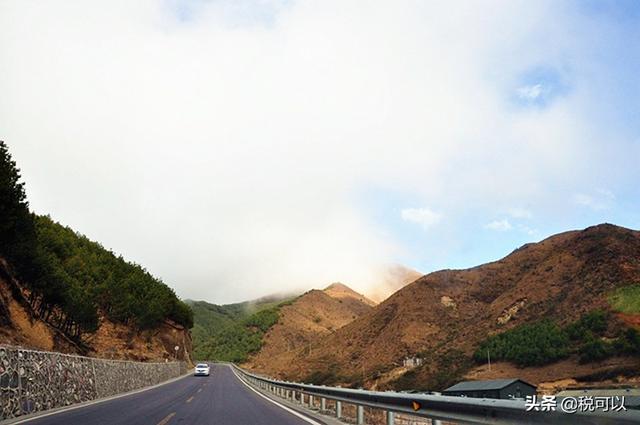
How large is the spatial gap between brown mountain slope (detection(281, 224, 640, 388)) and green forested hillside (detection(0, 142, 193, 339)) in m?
30.3

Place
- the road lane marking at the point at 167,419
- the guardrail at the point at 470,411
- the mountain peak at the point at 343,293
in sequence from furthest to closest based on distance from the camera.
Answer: the mountain peak at the point at 343,293
the road lane marking at the point at 167,419
the guardrail at the point at 470,411

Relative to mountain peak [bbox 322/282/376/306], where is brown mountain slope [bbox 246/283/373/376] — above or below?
below

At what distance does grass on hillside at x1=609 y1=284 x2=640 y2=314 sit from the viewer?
53.5 m

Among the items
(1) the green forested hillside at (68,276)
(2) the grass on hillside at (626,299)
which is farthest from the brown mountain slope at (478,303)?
(1) the green forested hillside at (68,276)

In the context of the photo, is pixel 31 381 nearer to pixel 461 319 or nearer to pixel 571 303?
pixel 571 303

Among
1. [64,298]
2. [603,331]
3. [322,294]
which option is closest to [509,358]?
[603,331]

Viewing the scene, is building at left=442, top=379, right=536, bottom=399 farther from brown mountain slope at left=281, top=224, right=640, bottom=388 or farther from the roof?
brown mountain slope at left=281, top=224, right=640, bottom=388

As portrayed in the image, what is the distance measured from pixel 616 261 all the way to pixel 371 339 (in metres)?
40.7

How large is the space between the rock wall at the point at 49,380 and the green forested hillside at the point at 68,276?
14630 millimetres

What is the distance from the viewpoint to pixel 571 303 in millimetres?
61281

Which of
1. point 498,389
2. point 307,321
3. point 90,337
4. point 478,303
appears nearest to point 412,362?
point 478,303

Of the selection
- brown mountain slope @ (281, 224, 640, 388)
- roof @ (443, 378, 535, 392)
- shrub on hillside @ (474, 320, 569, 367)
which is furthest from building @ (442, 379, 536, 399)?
brown mountain slope @ (281, 224, 640, 388)

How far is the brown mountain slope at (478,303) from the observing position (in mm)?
63062

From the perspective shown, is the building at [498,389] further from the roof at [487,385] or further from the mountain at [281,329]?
the mountain at [281,329]
